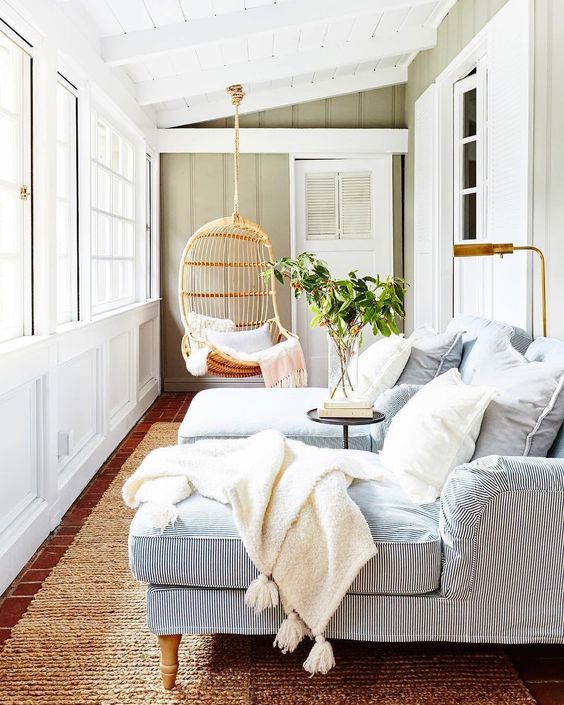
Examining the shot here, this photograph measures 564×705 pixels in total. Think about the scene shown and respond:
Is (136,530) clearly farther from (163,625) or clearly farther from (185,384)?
(185,384)

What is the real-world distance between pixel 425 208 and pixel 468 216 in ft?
2.91

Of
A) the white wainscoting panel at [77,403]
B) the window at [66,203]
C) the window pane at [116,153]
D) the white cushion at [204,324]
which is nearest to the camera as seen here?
the white wainscoting panel at [77,403]

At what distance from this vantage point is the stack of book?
2.89 m

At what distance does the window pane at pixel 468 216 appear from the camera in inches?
195

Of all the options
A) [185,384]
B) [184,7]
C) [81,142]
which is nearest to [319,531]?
[81,142]

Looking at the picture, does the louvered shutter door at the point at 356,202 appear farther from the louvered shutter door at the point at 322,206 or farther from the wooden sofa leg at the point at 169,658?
the wooden sofa leg at the point at 169,658

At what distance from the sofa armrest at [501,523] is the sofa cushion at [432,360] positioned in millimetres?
1233

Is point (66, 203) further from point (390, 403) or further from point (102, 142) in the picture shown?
point (390, 403)

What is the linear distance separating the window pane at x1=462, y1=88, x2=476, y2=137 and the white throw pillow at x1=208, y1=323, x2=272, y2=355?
220 cm

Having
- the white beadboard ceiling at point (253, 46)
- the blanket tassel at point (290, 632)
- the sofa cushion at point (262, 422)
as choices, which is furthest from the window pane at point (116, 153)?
the blanket tassel at point (290, 632)

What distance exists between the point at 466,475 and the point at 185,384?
533cm

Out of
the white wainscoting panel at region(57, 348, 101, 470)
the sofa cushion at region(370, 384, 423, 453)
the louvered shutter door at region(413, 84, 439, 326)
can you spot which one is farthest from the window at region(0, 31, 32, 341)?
the louvered shutter door at region(413, 84, 439, 326)

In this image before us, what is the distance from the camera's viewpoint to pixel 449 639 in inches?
80.8

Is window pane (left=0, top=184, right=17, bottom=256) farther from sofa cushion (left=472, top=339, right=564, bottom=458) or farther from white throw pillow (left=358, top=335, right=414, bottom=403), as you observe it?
sofa cushion (left=472, top=339, right=564, bottom=458)
